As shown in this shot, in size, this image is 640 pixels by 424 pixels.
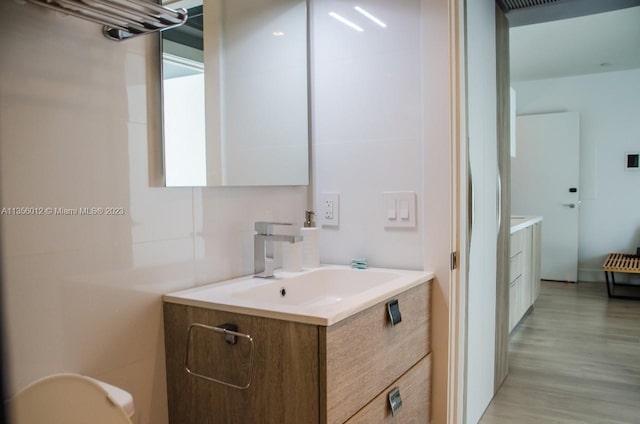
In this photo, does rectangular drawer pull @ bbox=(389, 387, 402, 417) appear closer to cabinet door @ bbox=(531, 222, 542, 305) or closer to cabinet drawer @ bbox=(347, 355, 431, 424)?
cabinet drawer @ bbox=(347, 355, 431, 424)

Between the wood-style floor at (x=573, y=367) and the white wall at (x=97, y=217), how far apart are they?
138 centimetres


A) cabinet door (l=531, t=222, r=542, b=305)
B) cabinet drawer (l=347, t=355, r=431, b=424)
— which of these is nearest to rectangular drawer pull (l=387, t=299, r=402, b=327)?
cabinet drawer (l=347, t=355, r=431, b=424)

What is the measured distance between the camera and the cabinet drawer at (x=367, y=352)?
1.12 m

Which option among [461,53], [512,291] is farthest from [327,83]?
[512,291]

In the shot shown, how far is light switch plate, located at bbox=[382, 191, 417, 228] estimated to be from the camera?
1752 mm

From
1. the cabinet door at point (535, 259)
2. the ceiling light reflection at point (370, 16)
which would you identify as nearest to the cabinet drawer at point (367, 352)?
the ceiling light reflection at point (370, 16)

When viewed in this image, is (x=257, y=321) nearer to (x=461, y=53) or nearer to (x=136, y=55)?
(x=136, y=55)

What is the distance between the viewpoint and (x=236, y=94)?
1.64 meters

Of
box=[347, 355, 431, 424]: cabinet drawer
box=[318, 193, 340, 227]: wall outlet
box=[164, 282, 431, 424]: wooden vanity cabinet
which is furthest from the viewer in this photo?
box=[318, 193, 340, 227]: wall outlet

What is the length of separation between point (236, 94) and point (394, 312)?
2.94 feet

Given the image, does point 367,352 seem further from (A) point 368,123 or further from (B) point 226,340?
(A) point 368,123

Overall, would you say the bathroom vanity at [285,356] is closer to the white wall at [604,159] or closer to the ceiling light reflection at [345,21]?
the ceiling light reflection at [345,21]

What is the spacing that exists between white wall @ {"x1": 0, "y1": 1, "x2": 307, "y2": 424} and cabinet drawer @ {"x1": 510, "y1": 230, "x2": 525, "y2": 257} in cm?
260

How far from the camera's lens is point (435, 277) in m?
1.71
